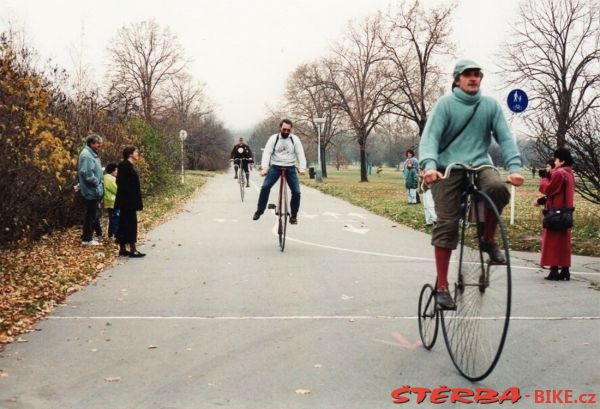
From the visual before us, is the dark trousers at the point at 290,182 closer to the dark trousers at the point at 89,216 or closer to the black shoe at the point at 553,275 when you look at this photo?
the dark trousers at the point at 89,216

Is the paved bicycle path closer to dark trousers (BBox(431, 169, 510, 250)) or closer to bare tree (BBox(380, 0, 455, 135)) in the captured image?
dark trousers (BBox(431, 169, 510, 250))

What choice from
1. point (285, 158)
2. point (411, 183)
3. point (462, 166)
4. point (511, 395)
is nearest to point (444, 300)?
point (511, 395)

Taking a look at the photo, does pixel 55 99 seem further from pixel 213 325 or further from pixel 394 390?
pixel 394 390

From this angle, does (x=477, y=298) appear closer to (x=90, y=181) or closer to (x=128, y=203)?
(x=128, y=203)

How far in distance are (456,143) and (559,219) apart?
458cm

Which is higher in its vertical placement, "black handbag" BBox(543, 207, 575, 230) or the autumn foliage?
the autumn foliage

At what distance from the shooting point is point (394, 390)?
169 inches

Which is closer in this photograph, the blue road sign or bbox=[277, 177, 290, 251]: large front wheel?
bbox=[277, 177, 290, 251]: large front wheel

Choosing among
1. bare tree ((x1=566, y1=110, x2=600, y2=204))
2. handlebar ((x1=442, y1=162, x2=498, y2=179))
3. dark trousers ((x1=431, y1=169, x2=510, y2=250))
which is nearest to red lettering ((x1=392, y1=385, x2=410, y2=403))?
dark trousers ((x1=431, y1=169, x2=510, y2=250))

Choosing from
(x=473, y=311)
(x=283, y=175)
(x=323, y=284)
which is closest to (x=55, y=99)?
(x=283, y=175)

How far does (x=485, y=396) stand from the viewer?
412 centimetres

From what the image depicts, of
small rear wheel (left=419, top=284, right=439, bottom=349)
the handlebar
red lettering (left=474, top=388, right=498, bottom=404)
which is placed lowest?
red lettering (left=474, top=388, right=498, bottom=404)

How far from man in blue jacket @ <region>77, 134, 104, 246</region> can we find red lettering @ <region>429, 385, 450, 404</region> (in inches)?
344

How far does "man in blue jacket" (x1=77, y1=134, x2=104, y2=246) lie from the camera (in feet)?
37.9
